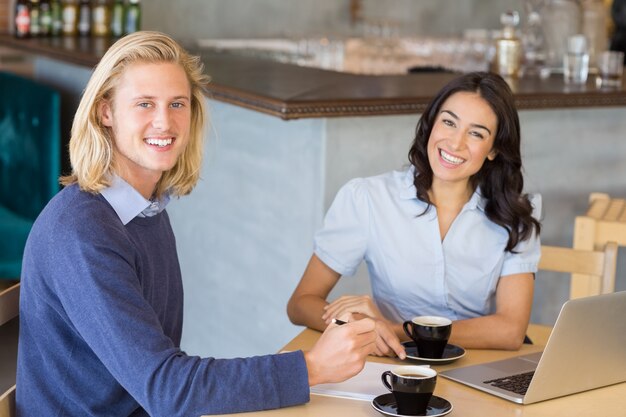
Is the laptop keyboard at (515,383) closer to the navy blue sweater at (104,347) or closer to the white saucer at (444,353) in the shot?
the white saucer at (444,353)

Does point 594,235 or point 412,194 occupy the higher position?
point 412,194

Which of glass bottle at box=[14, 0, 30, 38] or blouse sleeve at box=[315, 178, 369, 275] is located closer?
blouse sleeve at box=[315, 178, 369, 275]

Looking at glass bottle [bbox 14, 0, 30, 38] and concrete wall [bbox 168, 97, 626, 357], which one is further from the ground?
glass bottle [bbox 14, 0, 30, 38]

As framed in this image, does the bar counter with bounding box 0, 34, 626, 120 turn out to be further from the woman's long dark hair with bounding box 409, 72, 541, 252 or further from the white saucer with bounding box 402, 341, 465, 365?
the white saucer with bounding box 402, 341, 465, 365

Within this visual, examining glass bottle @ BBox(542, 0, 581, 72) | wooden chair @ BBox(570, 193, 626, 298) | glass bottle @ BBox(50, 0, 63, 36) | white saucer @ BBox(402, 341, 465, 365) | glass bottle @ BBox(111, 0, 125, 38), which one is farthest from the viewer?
glass bottle @ BBox(111, 0, 125, 38)

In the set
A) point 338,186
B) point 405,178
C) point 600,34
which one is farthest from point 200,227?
point 600,34

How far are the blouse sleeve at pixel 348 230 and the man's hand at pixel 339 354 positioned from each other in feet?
2.17

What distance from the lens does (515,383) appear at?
62.2 inches

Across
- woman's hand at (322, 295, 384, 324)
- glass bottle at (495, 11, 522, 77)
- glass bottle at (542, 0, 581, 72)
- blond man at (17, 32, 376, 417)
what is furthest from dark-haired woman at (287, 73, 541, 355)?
glass bottle at (542, 0, 581, 72)

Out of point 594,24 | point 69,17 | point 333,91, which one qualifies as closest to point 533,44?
point 594,24

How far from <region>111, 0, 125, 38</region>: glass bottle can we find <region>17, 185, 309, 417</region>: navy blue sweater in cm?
322

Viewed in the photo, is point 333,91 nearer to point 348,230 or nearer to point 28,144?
point 348,230

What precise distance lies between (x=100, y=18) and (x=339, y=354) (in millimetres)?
3393

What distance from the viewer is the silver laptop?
4.81 feet
